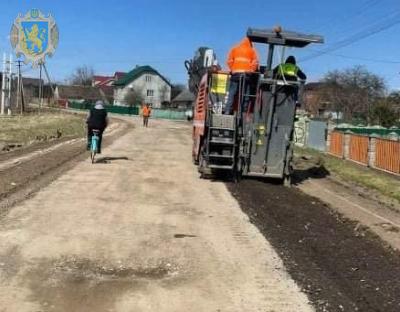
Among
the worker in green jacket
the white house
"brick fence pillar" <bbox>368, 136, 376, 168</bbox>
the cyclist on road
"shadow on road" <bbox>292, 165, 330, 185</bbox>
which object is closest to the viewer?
the worker in green jacket

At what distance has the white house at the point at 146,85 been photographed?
133875mm

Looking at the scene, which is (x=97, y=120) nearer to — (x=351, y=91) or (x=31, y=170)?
(x=31, y=170)

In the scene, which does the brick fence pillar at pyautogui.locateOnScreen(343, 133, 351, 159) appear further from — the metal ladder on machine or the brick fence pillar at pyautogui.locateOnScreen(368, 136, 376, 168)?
the metal ladder on machine

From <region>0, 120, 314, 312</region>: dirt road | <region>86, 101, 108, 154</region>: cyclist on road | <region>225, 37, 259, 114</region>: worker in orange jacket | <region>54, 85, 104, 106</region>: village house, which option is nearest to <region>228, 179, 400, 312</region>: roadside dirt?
<region>0, 120, 314, 312</region>: dirt road

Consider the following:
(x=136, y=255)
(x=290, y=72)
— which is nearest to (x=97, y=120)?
(x=290, y=72)

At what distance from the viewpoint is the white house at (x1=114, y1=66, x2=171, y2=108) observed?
5271 inches

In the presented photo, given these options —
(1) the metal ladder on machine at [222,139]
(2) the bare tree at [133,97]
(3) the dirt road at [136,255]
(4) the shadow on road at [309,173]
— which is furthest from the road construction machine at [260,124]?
(2) the bare tree at [133,97]

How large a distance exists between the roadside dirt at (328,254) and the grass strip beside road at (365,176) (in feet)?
12.9

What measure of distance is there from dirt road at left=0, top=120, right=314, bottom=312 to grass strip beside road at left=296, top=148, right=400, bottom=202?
540 cm

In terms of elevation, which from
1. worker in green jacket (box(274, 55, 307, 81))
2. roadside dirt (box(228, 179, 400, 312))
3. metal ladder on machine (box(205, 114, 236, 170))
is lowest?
roadside dirt (box(228, 179, 400, 312))

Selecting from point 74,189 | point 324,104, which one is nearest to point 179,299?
point 74,189

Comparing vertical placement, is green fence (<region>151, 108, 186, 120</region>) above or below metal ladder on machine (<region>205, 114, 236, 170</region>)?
below

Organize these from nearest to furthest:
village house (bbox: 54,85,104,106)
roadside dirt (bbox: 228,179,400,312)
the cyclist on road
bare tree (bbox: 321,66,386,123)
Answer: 1. roadside dirt (bbox: 228,179,400,312)
2. the cyclist on road
3. bare tree (bbox: 321,66,386,123)
4. village house (bbox: 54,85,104,106)

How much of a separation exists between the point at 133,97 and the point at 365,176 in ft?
364
